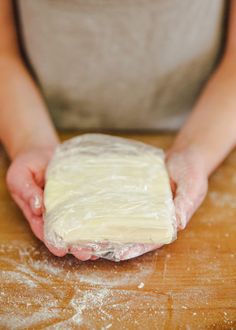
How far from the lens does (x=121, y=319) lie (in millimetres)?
718

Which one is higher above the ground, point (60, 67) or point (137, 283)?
point (60, 67)

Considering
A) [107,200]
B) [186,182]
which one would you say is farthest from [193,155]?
[107,200]

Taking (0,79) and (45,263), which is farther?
(0,79)

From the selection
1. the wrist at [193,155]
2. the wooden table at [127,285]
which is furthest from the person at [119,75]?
the wooden table at [127,285]

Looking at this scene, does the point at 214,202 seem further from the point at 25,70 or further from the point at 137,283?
the point at 25,70

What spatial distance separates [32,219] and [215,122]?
441 millimetres

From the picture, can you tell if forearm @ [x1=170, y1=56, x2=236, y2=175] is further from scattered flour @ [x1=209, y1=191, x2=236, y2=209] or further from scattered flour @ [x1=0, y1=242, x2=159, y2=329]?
scattered flour @ [x1=0, y1=242, x2=159, y2=329]

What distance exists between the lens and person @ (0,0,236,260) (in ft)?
3.33

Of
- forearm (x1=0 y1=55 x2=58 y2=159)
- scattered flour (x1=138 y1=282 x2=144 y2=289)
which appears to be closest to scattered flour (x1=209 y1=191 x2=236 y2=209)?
scattered flour (x1=138 y1=282 x2=144 y2=289)

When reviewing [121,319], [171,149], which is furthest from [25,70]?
[121,319]

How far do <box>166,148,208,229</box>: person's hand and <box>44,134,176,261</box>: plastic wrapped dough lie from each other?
3cm

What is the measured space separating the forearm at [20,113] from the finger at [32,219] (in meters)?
0.16

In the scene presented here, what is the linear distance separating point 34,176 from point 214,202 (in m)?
0.35

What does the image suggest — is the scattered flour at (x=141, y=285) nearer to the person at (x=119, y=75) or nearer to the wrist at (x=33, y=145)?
the person at (x=119, y=75)
